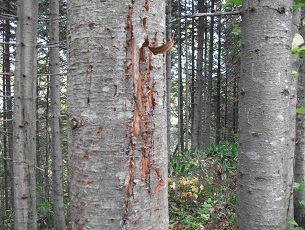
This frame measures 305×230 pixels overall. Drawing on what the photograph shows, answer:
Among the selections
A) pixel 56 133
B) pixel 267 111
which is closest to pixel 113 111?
pixel 267 111

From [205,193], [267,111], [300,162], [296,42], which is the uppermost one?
[296,42]

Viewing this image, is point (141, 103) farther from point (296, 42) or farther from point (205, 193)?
point (205, 193)

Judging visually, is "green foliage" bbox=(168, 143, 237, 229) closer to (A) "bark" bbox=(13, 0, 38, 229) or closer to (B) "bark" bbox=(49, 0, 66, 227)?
(A) "bark" bbox=(13, 0, 38, 229)

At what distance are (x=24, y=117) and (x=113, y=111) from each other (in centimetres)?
385

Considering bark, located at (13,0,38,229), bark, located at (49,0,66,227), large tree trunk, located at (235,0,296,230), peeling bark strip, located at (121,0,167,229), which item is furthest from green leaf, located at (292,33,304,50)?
bark, located at (49,0,66,227)

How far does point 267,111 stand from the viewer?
207cm

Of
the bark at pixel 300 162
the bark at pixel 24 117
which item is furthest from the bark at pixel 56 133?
the bark at pixel 300 162

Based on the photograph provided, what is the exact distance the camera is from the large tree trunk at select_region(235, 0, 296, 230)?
206 centimetres

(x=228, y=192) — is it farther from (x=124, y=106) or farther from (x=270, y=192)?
(x=124, y=106)

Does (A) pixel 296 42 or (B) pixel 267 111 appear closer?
(A) pixel 296 42

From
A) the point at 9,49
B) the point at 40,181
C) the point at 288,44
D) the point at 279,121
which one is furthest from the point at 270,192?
the point at 40,181

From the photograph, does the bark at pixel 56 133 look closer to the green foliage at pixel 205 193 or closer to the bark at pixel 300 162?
the green foliage at pixel 205 193

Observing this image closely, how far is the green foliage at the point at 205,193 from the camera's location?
15.8ft

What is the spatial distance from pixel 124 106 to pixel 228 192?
17.1ft
